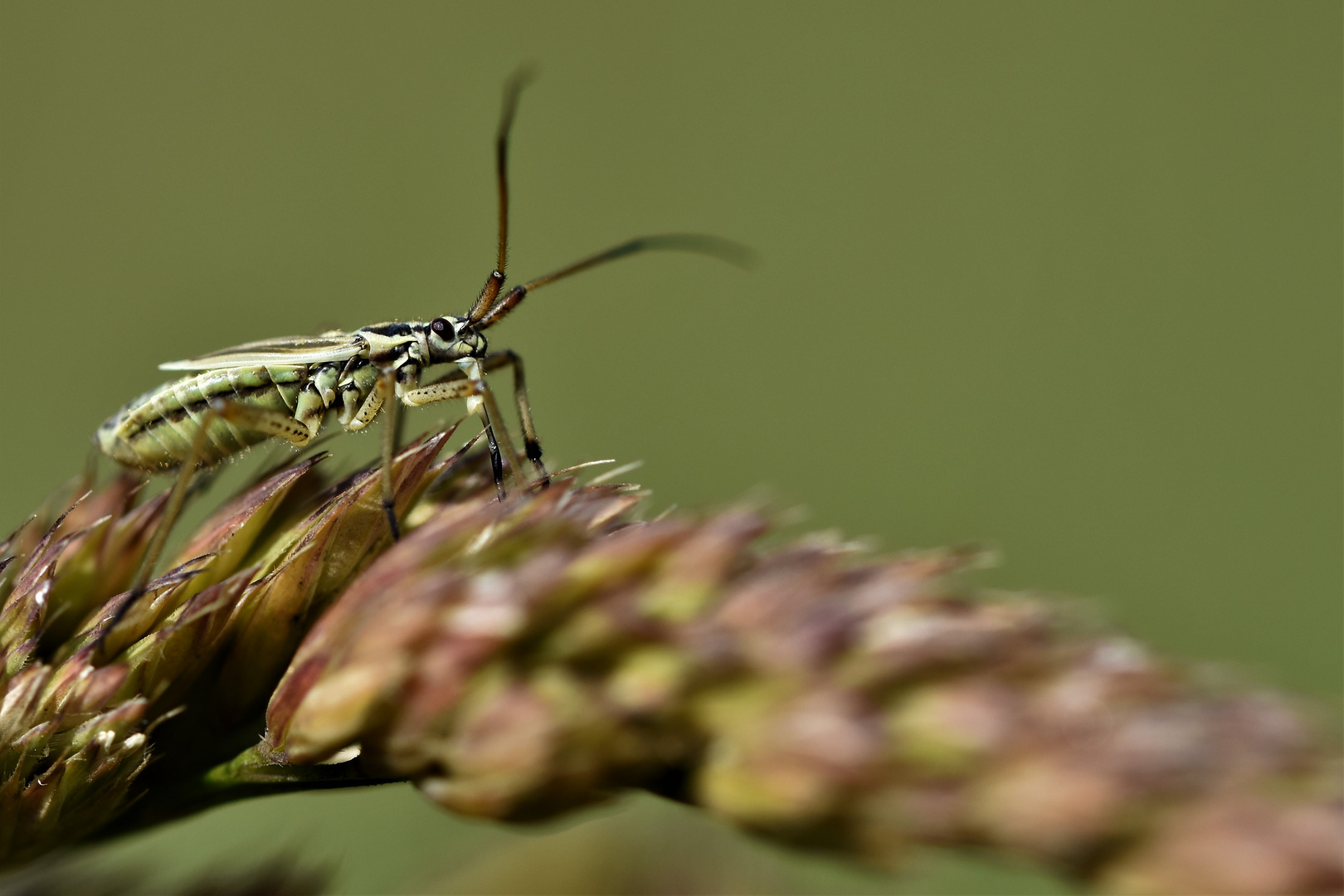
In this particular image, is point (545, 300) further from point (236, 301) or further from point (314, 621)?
point (314, 621)

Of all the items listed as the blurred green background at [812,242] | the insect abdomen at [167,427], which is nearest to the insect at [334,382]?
the insect abdomen at [167,427]

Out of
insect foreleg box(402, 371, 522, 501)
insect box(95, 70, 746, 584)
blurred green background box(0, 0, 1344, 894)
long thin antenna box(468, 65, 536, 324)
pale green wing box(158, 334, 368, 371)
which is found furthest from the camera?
blurred green background box(0, 0, 1344, 894)

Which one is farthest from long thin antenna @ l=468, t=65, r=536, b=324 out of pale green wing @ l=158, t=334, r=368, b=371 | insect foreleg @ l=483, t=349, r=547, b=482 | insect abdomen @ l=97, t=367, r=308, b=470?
insect abdomen @ l=97, t=367, r=308, b=470

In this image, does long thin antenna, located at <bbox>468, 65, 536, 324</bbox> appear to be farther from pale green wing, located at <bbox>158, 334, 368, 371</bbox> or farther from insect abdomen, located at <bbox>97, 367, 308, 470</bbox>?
insect abdomen, located at <bbox>97, 367, 308, 470</bbox>

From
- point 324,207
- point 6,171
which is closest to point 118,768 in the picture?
point 324,207

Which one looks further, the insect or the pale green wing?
the pale green wing

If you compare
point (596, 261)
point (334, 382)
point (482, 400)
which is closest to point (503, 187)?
point (596, 261)

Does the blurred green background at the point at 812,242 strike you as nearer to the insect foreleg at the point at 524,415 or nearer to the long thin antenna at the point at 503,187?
the long thin antenna at the point at 503,187
